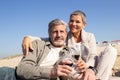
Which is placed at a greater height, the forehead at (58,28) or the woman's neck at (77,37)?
the forehead at (58,28)

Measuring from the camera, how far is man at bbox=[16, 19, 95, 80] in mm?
4059

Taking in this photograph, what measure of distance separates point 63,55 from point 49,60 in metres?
0.25

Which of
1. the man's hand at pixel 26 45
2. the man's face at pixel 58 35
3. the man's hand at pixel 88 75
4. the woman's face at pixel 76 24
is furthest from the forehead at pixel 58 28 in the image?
the man's hand at pixel 88 75

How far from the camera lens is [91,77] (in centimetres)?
413

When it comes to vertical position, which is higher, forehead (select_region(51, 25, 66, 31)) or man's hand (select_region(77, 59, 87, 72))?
forehead (select_region(51, 25, 66, 31))

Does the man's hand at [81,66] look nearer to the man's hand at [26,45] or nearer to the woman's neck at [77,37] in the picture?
the man's hand at [26,45]

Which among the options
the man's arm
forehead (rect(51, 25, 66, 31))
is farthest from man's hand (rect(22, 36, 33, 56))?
forehead (rect(51, 25, 66, 31))

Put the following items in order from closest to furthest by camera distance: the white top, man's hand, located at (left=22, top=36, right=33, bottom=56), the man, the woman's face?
the man < man's hand, located at (left=22, top=36, right=33, bottom=56) < the white top < the woman's face

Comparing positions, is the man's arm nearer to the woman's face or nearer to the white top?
the white top

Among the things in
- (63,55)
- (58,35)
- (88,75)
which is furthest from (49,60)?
(88,75)

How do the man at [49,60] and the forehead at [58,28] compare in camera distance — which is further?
the forehead at [58,28]

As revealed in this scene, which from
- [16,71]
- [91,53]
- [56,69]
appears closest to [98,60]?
[91,53]

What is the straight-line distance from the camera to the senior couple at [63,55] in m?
4.08

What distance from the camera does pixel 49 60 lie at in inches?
176
